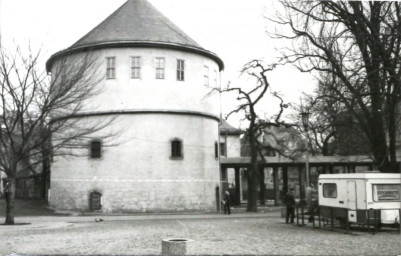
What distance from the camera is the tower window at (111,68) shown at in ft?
117

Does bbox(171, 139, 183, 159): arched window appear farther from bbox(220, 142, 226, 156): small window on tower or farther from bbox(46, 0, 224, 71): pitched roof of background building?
bbox(220, 142, 226, 156): small window on tower

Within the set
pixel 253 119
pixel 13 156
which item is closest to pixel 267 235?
pixel 13 156

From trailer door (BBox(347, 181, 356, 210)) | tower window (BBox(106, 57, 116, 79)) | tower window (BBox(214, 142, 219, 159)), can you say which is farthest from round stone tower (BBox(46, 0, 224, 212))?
trailer door (BBox(347, 181, 356, 210))

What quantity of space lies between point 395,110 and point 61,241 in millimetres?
14063

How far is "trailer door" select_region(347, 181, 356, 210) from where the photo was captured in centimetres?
1947

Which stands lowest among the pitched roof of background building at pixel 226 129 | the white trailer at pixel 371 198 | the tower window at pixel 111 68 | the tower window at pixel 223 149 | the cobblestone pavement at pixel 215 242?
the cobblestone pavement at pixel 215 242

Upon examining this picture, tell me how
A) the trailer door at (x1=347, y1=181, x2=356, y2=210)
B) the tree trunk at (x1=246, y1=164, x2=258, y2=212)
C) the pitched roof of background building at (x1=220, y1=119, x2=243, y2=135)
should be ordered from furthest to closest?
1. the pitched roof of background building at (x1=220, y1=119, x2=243, y2=135)
2. the tree trunk at (x1=246, y1=164, x2=258, y2=212)
3. the trailer door at (x1=347, y1=181, x2=356, y2=210)

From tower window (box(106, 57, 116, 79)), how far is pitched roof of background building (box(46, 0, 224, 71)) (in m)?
0.97

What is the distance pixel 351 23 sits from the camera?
20.2m

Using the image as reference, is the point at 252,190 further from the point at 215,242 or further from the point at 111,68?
the point at 215,242

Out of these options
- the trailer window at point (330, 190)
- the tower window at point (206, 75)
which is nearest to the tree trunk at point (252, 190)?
the tower window at point (206, 75)

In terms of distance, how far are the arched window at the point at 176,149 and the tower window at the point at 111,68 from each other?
628 cm

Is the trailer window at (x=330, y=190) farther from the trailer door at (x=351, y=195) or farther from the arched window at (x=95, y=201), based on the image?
the arched window at (x=95, y=201)

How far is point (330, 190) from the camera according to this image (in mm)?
21438
